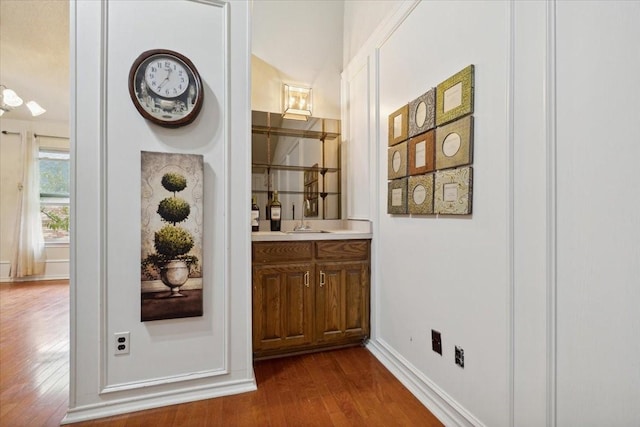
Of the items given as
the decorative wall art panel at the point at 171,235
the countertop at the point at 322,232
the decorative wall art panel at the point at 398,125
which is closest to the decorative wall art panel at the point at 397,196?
the decorative wall art panel at the point at 398,125

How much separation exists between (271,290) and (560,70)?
199 cm

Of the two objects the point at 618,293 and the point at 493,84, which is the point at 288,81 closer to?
the point at 493,84

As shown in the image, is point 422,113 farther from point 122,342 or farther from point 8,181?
point 8,181

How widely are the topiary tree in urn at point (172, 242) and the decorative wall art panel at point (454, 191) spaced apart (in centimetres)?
144

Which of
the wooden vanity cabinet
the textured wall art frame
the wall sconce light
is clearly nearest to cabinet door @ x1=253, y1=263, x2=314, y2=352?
the wooden vanity cabinet

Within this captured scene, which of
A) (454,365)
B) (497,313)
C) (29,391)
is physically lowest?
(29,391)

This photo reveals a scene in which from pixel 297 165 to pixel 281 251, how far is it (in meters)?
1.04

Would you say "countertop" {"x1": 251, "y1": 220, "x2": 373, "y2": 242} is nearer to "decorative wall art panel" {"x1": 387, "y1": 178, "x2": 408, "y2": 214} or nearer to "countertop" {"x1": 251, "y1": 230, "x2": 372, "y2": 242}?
"countertop" {"x1": 251, "y1": 230, "x2": 372, "y2": 242}

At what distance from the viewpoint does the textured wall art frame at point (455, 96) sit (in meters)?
1.44

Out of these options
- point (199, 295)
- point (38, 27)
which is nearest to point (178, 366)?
point (199, 295)

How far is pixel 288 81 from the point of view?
2961 millimetres

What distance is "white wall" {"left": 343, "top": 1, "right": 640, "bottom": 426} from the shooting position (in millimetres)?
884

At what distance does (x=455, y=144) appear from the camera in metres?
1.53

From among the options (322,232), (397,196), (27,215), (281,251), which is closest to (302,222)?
(322,232)
